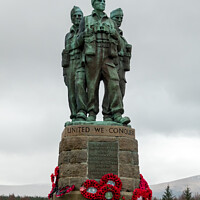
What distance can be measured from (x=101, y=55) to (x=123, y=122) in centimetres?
221

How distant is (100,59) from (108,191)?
407 centimetres

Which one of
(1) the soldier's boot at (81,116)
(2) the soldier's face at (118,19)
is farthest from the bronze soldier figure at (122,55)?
(1) the soldier's boot at (81,116)

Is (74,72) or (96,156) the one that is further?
(74,72)

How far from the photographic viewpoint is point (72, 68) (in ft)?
44.6

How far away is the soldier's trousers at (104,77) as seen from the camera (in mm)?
12781

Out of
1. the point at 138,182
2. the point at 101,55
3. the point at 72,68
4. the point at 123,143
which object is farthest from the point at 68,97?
the point at 138,182

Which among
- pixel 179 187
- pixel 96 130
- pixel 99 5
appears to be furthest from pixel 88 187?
pixel 179 187

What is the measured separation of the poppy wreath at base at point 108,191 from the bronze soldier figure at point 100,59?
87.1 inches

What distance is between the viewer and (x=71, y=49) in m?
13.6

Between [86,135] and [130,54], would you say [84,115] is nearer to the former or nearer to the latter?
[86,135]

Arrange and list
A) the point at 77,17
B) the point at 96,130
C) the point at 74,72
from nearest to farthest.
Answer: the point at 96,130 < the point at 74,72 < the point at 77,17

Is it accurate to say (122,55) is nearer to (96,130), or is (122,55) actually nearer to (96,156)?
(96,130)

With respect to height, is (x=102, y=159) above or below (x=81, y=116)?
below

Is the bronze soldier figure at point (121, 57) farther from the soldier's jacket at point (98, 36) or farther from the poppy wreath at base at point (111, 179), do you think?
the poppy wreath at base at point (111, 179)
